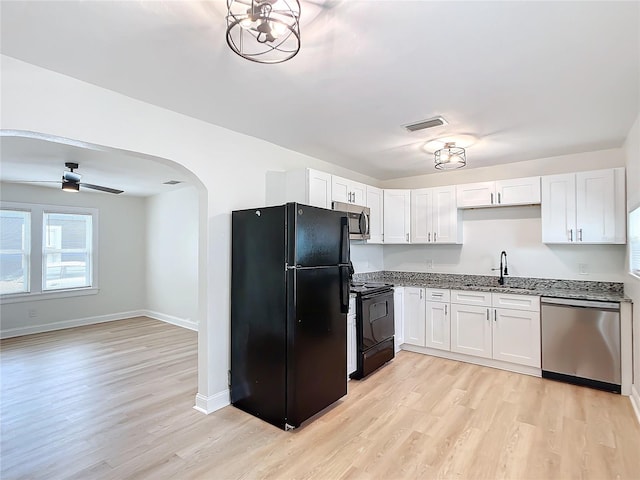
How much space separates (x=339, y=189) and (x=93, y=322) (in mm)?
5652

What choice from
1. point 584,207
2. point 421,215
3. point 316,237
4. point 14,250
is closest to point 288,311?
point 316,237

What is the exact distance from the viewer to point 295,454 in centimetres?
232

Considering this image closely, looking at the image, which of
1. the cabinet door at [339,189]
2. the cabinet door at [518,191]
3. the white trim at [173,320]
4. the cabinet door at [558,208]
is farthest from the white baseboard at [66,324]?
the cabinet door at [558,208]

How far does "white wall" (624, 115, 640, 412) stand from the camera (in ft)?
9.36

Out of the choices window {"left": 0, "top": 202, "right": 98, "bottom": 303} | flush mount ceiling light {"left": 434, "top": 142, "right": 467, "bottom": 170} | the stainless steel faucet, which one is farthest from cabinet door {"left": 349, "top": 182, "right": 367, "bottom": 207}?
window {"left": 0, "top": 202, "right": 98, "bottom": 303}

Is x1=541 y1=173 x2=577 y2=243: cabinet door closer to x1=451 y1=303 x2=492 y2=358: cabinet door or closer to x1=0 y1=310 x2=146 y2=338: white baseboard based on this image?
x1=451 y1=303 x2=492 y2=358: cabinet door

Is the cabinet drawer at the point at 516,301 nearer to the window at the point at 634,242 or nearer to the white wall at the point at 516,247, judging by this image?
the white wall at the point at 516,247

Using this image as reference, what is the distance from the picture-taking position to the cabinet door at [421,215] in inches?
188

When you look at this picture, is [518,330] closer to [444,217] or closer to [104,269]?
[444,217]

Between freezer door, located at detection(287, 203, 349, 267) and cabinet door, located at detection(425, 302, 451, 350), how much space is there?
1810 mm

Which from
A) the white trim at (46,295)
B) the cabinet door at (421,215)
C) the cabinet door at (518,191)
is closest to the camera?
the cabinet door at (518,191)

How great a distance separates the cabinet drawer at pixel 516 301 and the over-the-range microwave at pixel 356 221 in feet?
5.55

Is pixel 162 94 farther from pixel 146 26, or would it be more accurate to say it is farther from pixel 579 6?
pixel 579 6

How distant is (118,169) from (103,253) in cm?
278
